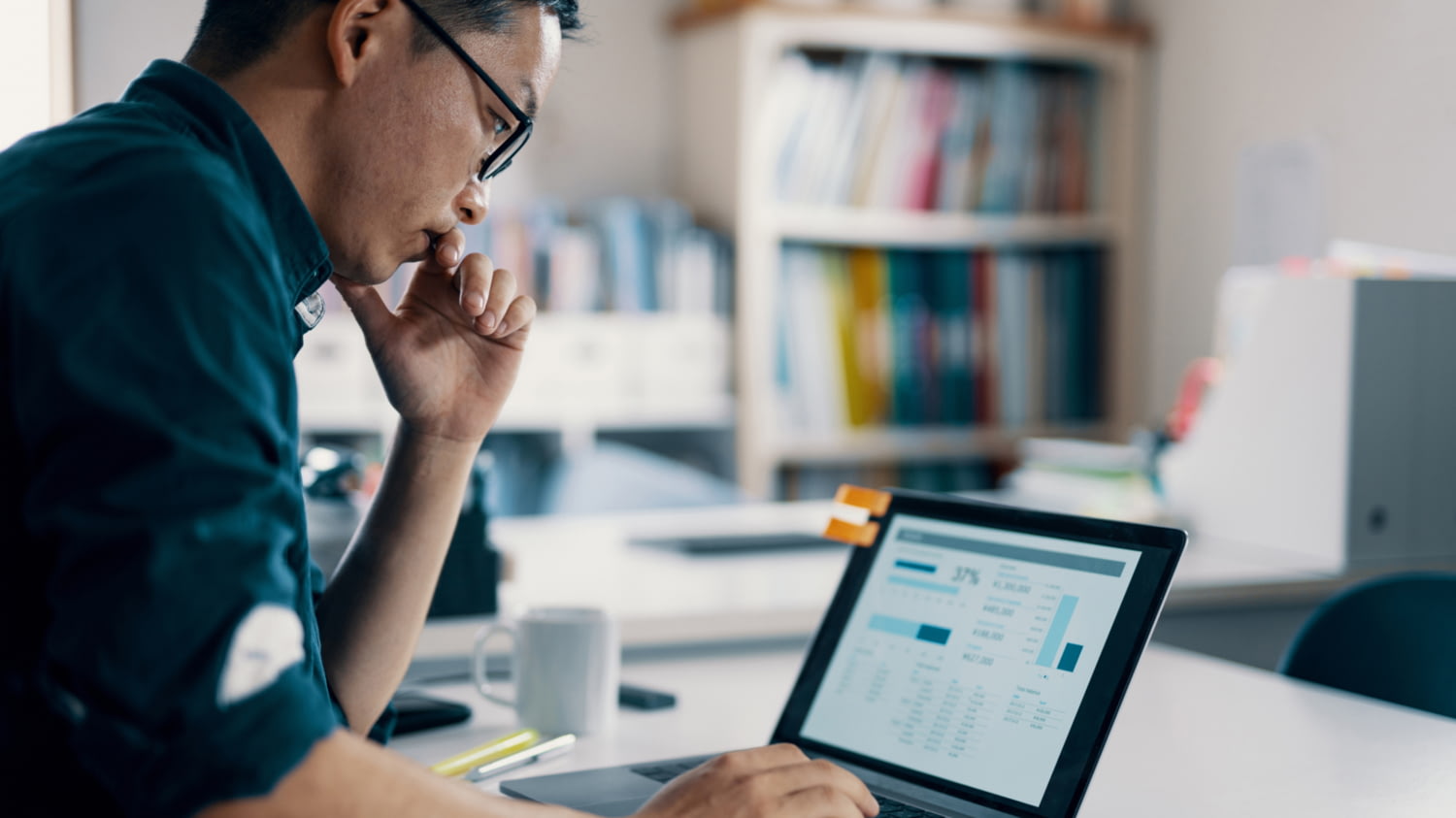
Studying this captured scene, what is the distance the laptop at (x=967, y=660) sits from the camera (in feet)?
3.08

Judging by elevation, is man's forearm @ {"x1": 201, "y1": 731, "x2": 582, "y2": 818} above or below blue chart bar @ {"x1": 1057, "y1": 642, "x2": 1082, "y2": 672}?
above

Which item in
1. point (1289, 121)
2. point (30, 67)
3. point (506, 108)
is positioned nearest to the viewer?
point (506, 108)

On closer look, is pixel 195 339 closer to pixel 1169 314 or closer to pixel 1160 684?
pixel 1160 684

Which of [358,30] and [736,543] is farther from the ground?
[358,30]

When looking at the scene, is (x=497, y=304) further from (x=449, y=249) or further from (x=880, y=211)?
(x=880, y=211)

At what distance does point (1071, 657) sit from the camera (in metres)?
0.96

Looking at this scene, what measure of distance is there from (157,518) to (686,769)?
61 centimetres

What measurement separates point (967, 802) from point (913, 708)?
10cm

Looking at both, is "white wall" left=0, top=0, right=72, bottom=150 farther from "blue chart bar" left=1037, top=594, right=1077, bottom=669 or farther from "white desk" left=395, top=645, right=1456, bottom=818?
"blue chart bar" left=1037, top=594, right=1077, bottom=669

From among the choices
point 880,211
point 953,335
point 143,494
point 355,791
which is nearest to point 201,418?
point 143,494

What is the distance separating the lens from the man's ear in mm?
849

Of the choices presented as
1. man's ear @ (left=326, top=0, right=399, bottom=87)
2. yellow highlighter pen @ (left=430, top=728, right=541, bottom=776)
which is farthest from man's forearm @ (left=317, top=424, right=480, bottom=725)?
man's ear @ (left=326, top=0, right=399, bottom=87)

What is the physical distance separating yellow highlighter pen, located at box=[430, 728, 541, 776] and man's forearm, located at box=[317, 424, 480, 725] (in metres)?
0.08

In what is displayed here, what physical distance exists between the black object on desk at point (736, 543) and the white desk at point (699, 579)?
0.02 metres
